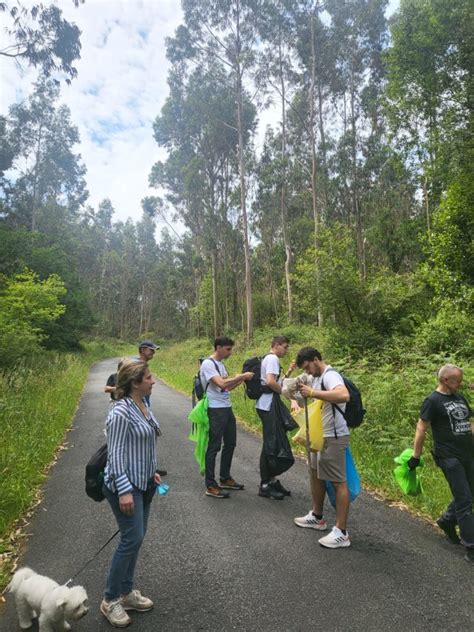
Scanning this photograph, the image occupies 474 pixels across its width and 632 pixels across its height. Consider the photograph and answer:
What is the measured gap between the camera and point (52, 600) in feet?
8.23

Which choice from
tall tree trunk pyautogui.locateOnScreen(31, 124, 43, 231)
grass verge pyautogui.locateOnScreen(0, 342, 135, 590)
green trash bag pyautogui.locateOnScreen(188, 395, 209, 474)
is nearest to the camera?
grass verge pyautogui.locateOnScreen(0, 342, 135, 590)

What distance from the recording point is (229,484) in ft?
17.7

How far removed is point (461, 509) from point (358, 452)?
3.10m

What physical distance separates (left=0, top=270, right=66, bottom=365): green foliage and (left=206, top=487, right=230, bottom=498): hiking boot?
1101cm

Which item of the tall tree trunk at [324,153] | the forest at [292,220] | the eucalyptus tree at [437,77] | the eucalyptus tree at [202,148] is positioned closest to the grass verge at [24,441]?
the forest at [292,220]

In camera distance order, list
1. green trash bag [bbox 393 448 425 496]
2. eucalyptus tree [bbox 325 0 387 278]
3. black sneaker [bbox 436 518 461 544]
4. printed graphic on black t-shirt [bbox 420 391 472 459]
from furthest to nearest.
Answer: eucalyptus tree [bbox 325 0 387 278] < green trash bag [bbox 393 448 425 496] < black sneaker [bbox 436 518 461 544] < printed graphic on black t-shirt [bbox 420 391 472 459]

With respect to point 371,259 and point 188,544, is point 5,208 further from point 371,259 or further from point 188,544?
point 188,544

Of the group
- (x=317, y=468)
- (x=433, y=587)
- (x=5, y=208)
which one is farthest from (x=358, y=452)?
(x=5, y=208)

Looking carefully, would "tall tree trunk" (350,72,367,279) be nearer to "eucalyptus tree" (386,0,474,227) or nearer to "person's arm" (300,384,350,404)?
"eucalyptus tree" (386,0,474,227)

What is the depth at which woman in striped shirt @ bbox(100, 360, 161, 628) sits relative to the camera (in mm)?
2729

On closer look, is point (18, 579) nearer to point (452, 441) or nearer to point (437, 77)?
point (452, 441)

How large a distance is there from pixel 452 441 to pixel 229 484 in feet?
9.24

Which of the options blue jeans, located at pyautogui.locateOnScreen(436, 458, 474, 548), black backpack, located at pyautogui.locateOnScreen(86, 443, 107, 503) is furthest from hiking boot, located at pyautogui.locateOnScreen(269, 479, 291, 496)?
black backpack, located at pyautogui.locateOnScreen(86, 443, 107, 503)

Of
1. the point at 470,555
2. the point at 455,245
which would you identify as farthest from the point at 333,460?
the point at 455,245
